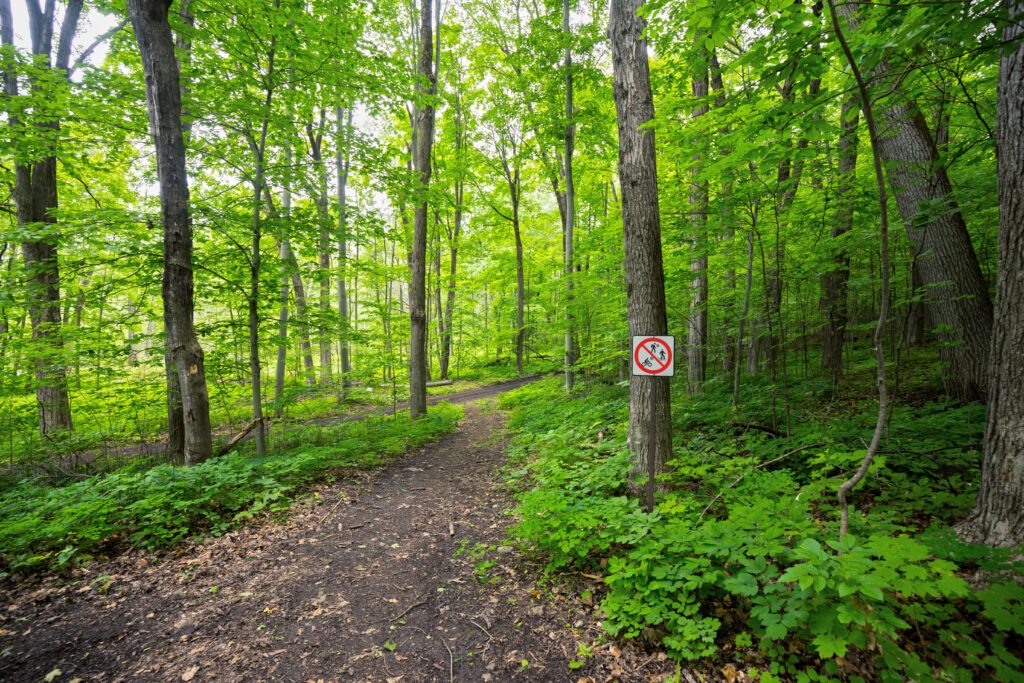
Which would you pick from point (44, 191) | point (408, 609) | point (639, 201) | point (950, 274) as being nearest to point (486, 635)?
point (408, 609)

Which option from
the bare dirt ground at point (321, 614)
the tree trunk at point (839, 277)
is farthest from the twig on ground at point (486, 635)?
the tree trunk at point (839, 277)

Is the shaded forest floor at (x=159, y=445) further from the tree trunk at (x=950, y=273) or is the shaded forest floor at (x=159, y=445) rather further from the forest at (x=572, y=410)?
the tree trunk at (x=950, y=273)

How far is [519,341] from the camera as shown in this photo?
18734 millimetres

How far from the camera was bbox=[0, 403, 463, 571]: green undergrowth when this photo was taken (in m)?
3.80

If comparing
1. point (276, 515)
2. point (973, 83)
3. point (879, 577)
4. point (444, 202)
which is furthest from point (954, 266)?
point (276, 515)

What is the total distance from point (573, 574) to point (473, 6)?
17.0 meters

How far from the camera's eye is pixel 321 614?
3.13 m

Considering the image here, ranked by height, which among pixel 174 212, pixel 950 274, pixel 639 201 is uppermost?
pixel 174 212

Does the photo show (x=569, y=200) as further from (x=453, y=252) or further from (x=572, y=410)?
(x=453, y=252)

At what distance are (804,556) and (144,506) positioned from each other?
19.7 feet

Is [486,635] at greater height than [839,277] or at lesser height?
lesser

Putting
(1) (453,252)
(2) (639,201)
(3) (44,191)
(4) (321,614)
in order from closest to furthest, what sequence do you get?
(4) (321,614), (2) (639,201), (3) (44,191), (1) (453,252)

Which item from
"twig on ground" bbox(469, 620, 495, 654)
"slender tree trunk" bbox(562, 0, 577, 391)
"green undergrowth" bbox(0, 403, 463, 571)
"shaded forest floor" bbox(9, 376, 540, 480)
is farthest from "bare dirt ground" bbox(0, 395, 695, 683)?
"slender tree trunk" bbox(562, 0, 577, 391)

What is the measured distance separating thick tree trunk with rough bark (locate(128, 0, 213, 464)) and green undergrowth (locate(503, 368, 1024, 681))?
16.2 ft
